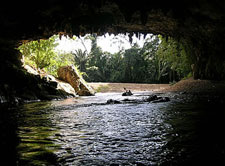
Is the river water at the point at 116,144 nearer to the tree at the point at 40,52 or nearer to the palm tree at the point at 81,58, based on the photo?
the tree at the point at 40,52

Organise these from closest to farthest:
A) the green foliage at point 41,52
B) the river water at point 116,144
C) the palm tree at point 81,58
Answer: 1. the river water at point 116,144
2. the green foliage at point 41,52
3. the palm tree at point 81,58

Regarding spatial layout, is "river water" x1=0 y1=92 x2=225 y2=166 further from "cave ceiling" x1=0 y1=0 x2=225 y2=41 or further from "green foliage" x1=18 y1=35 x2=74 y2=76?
"green foliage" x1=18 y1=35 x2=74 y2=76

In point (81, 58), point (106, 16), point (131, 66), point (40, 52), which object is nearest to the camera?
point (106, 16)

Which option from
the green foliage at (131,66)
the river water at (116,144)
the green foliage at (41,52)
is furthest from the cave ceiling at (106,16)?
the green foliage at (131,66)

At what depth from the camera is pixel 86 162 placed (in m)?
3.15

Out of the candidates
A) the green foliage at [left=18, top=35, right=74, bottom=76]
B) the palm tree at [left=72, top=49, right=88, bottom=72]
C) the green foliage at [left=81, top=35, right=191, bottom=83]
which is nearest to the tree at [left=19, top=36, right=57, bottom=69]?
the green foliage at [left=18, top=35, right=74, bottom=76]

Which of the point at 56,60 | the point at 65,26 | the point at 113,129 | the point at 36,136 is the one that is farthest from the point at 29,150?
the point at 56,60

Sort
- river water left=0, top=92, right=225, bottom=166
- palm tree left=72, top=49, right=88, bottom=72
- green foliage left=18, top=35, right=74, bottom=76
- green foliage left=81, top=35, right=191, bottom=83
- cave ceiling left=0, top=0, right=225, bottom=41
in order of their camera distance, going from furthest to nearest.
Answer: palm tree left=72, top=49, right=88, bottom=72
green foliage left=81, top=35, right=191, bottom=83
green foliage left=18, top=35, right=74, bottom=76
cave ceiling left=0, top=0, right=225, bottom=41
river water left=0, top=92, right=225, bottom=166

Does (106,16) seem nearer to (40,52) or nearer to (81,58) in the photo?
(40,52)

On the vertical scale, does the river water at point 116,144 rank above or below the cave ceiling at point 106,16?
below

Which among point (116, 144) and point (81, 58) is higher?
point (81, 58)

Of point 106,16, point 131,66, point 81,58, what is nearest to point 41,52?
point 106,16

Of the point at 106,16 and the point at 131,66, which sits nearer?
the point at 106,16

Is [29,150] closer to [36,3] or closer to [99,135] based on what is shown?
[99,135]
